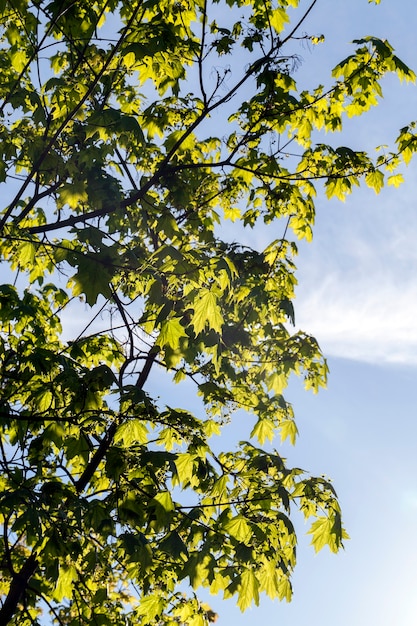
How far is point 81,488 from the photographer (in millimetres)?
8281

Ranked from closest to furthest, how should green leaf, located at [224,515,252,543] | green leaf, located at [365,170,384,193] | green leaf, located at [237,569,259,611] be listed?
1. green leaf, located at [237,569,259,611]
2. green leaf, located at [224,515,252,543]
3. green leaf, located at [365,170,384,193]

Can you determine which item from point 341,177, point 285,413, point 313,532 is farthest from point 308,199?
point 313,532

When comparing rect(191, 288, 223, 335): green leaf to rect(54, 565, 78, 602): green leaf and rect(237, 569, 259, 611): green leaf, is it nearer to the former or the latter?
rect(237, 569, 259, 611): green leaf

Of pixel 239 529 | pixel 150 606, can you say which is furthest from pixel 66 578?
pixel 239 529

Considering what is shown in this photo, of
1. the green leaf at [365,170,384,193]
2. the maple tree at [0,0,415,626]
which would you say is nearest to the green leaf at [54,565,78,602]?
the maple tree at [0,0,415,626]

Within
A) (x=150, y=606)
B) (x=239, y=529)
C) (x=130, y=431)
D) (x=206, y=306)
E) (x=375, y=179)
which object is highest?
(x=375, y=179)

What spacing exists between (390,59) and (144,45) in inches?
127

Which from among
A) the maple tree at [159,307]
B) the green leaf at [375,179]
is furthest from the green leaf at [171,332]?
the green leaf at [375,179]

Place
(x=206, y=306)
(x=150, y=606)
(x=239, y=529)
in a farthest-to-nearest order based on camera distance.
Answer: (x=150, y=606) → (x=239, y=529) → (x=206, y=306)

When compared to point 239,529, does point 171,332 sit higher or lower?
higher

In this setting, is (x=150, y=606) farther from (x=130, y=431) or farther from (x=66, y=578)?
(x=130, y=431)

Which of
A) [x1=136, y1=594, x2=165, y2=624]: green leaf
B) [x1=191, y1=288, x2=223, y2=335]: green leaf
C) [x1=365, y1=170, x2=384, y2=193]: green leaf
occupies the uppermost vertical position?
[x1=365, y1=170, x2=384, y2=193]: green leaf

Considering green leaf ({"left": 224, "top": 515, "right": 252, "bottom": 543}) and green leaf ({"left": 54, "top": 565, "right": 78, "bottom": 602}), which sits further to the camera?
green leaf ({"left": 54, "top": 565, "right": 78, "bottom": 602})

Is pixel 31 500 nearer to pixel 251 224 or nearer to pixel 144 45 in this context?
pixel 144 45
